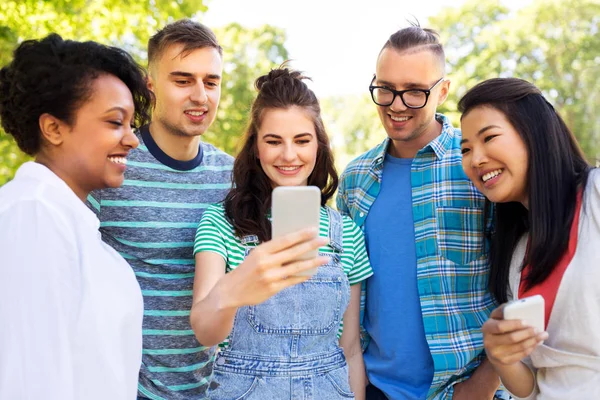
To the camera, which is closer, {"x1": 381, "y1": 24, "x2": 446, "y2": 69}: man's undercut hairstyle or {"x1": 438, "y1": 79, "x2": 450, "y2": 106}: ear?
{"x1": 381, "y1": 24, "x2": 446, "y2": 69}: man's undercut hairstyle

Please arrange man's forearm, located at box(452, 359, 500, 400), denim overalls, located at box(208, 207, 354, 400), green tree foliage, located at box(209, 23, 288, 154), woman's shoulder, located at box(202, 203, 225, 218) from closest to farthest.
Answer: denim overalls, located at box(208, 207, 354, 400)
woman's shoulder, located at box(202, 203, 225, 218)
man's forearm, located at box(452, 359, 500, 400)
green tree foliage, located at box(209, 23, 288, 154)

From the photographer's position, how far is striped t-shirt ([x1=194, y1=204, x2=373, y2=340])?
264cm

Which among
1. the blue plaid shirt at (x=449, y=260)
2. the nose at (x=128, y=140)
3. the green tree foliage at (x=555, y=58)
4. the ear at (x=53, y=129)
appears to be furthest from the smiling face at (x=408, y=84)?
the green tree foliage at (x=555, y=58)

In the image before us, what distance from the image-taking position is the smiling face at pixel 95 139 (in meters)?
2.26

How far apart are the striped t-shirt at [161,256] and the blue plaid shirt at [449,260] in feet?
2.96

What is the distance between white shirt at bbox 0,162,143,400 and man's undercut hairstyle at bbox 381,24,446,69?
188cm

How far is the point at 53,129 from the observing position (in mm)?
2242

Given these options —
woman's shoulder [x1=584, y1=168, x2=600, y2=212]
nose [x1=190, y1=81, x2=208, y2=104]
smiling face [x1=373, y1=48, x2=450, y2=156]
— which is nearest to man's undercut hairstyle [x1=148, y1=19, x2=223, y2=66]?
nose [x1=190, y1=81, x2=208, y2=104]

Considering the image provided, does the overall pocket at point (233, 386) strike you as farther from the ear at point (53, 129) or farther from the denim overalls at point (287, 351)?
the ear at point (53, 129)

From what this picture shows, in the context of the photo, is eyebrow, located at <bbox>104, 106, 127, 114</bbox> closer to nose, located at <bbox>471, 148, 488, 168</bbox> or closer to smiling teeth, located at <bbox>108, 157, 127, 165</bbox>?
smiling teeth, located at <bbox>108, 157, 127, 165</bbox>

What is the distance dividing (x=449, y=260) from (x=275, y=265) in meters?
1.33

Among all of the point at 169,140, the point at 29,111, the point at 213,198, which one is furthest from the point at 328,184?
the point at 29,111

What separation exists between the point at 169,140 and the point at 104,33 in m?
5.21

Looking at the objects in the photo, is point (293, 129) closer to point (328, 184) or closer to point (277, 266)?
point (328, 184)
